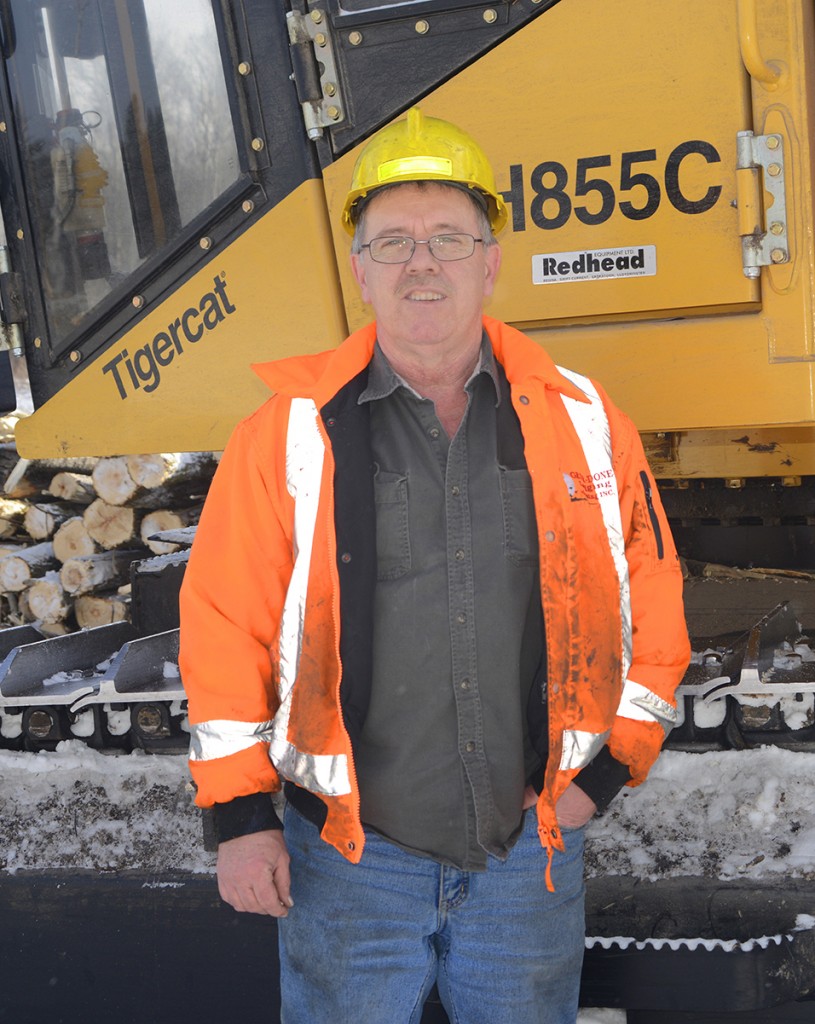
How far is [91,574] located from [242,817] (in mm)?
4150

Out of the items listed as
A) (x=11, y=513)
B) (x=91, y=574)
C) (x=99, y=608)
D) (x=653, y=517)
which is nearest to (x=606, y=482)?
(x=653, y=517)

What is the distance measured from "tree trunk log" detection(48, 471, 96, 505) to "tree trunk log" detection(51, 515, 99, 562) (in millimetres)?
237

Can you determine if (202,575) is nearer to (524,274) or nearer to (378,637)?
(378,637)

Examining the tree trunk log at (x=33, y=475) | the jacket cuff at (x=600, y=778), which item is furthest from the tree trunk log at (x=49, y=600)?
the jacket cuff at (x=600, y=778)

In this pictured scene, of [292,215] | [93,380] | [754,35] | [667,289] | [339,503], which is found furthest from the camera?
[93,380]

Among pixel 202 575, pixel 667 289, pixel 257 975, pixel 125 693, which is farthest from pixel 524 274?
pixel 257 975

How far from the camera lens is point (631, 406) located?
2.74 meters

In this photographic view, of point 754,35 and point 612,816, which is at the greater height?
point 754,35

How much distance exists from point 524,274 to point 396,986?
157 centimetres

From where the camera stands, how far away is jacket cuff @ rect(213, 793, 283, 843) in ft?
6.72

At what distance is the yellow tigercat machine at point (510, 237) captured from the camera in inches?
102

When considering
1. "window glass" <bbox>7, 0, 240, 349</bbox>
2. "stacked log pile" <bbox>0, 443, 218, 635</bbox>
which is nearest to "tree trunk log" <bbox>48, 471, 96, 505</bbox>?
"stacked log pile" <bbox>0, 443, 218, 635</bbox>

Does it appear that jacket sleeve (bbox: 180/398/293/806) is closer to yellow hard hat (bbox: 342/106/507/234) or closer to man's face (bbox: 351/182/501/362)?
man's face (bbox: 351/182/501/362)

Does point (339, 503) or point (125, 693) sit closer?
point (339, 503)
